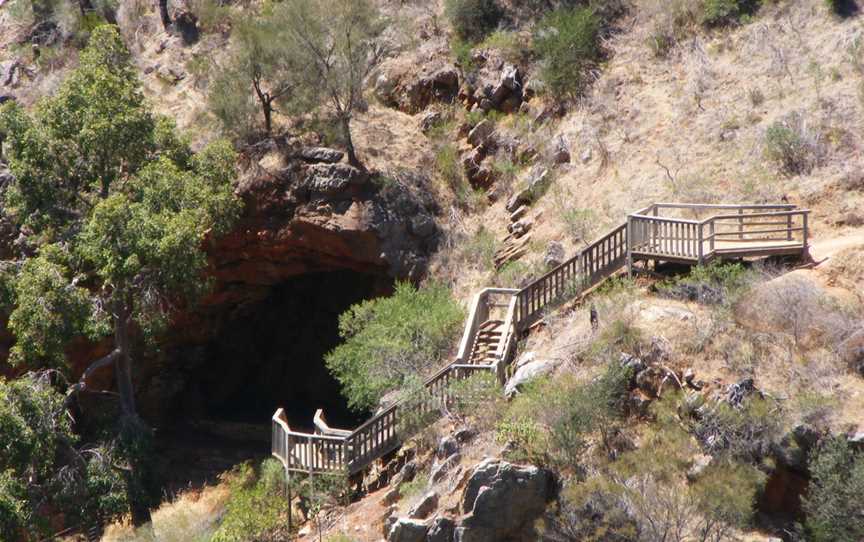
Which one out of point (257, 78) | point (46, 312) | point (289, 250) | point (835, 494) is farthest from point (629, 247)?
point (257, 78)

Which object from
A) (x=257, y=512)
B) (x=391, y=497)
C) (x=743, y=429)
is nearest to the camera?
(x=743, y=429)

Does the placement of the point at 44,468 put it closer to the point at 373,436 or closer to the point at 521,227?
the point at 373,436

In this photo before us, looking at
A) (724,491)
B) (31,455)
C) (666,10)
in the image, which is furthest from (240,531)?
(666,10)

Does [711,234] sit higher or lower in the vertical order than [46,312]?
higher

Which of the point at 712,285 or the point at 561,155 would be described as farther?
the point at 561,155

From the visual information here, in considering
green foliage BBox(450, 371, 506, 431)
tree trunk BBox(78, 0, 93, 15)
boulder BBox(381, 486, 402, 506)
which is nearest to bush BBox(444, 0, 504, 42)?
tree trunk BBox(78, 0, 93, 15)

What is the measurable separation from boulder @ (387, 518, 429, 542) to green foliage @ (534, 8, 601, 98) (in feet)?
51.0

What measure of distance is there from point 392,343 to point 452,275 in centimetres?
440

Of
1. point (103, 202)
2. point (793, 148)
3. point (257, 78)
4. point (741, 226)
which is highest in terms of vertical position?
point (257, 78)

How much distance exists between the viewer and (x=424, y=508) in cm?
1917

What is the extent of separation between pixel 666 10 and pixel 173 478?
1747 cm

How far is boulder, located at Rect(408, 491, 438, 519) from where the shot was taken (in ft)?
62.7

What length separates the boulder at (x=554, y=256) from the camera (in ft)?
85.8

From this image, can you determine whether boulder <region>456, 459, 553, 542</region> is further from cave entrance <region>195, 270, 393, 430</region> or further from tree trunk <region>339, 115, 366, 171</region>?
cave entrance <region>195, 270, 393, 430</region>
